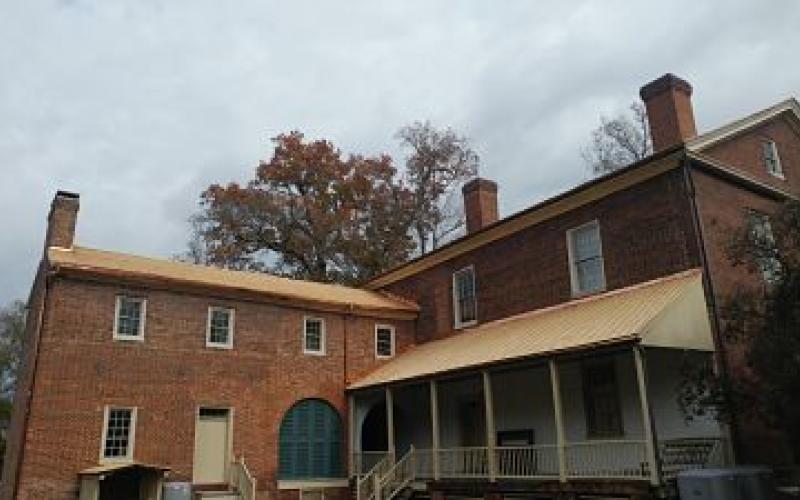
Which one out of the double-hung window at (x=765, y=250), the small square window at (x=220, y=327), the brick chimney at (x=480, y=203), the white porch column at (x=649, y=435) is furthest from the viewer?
the brick chimney at (x=480, y=203)

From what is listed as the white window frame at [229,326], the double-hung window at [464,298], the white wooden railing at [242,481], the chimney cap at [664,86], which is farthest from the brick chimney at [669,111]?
the white wooden railing at [242,481]

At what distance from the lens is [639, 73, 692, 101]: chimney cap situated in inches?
718

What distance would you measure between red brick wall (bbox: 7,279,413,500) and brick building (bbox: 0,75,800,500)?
4cm

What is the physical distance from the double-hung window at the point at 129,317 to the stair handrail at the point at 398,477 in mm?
7297

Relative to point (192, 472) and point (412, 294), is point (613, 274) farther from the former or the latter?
point (192, 472)

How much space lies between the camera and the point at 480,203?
24.6 meters

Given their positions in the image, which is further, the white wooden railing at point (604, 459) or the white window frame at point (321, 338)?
the white window frame at point (321, 338)

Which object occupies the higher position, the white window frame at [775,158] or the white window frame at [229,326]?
the white window frame at [775,158]

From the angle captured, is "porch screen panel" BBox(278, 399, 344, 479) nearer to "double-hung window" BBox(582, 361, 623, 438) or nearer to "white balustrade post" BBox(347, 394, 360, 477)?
"white balustrade post" BBox(347, 394, 360, 477)

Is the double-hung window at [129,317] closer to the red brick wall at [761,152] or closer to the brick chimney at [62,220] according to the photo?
the brick chimney at [62,220]

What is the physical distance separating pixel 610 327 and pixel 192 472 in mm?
10966

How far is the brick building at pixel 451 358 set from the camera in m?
15.0

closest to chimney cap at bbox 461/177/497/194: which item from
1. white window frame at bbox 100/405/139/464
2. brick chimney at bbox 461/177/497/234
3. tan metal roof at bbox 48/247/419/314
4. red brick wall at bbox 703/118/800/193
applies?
brick chimney at bbox 461/177/497/234

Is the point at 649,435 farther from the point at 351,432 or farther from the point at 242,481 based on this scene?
the point at 351,432
